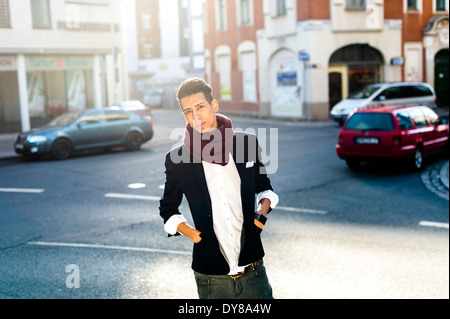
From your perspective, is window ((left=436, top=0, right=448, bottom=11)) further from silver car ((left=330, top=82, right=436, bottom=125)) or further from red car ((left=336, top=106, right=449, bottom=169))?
silver car ((left=330, top=82, right=436, bottom=125))

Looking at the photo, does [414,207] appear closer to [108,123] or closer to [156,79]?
[108,123]

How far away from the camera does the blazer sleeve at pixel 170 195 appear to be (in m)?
1.91

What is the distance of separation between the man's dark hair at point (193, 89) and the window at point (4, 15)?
0.65m

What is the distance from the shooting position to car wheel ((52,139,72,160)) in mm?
14977

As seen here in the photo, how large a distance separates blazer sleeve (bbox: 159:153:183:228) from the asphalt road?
1.67 meters

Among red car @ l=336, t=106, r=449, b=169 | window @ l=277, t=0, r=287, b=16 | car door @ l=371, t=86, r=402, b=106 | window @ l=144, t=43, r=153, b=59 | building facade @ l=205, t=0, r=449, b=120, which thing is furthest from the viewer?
window @ l=144, t=43, r=153, b=59

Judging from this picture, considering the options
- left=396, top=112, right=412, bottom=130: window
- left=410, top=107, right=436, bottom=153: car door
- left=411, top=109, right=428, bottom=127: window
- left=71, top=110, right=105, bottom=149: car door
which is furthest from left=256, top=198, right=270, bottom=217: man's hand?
left=71, top=110, right=105, bottom=149: car door

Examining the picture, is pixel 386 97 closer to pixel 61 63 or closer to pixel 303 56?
pixel 303 56

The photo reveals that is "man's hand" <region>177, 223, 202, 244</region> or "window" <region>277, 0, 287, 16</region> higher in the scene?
"window" <region>277, 0, 287, 16</region>

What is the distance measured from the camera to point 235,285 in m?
2.24

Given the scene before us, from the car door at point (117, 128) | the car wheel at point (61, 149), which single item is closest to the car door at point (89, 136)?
the car door at point (117, 128)

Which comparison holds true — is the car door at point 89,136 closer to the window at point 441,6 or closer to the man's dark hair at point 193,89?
the window at point 441,6

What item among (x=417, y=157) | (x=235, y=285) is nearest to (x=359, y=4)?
(x=235, y=285)

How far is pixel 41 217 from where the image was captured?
910cm
